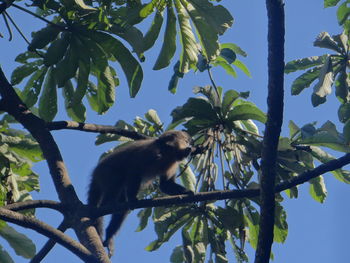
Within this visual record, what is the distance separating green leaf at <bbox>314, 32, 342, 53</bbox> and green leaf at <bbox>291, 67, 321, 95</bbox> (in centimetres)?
29

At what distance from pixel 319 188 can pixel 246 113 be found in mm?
1314

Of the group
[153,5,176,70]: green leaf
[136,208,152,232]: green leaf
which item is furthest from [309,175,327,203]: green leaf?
[153,5,176,70]: green leaf

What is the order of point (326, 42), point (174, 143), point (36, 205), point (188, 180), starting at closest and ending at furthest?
point (36, 205), point (326, 42), point (188, 180), point (174, 143)

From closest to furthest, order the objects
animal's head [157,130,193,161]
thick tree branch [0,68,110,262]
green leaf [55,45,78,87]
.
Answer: thick tree branch [0,68,110,262] < green leaf [55,45,78,87] < animal's head [157,130,193,161]

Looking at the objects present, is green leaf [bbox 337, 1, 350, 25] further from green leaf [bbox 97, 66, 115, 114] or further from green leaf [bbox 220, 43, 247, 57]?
green leaf [bbox 97, 66, 115, 114]

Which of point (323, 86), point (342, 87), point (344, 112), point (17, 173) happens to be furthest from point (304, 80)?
point (17, 173)

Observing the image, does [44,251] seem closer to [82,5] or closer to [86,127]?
[86,127]

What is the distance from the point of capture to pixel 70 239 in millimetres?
4887

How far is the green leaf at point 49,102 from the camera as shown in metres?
6.75

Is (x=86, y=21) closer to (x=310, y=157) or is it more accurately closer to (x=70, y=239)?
(x=70, y=239)

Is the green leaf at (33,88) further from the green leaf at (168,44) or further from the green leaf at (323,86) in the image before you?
the green leaf at (323,86)

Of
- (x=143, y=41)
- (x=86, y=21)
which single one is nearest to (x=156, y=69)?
(x=143, y=41)

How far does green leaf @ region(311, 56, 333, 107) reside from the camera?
6.27 metres

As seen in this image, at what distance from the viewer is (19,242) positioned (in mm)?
5914
